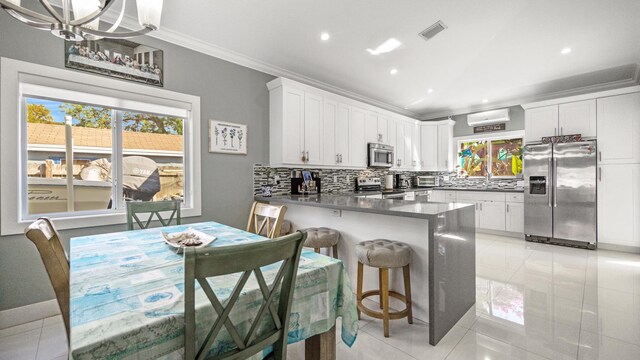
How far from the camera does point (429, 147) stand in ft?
20.2

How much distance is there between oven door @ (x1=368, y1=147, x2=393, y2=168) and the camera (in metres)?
4.80

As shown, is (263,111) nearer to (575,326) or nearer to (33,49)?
(33,49)

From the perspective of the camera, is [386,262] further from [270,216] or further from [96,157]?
[96,157]

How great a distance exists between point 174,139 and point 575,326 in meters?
4.16

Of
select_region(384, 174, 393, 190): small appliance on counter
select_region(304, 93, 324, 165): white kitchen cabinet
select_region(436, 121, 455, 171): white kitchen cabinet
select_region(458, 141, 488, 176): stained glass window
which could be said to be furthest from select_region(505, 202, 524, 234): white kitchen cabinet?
select_region(304, 93, 324, 165): white kitchen cabinet

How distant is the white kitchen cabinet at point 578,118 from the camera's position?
170 inches

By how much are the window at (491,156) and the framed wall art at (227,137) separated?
5093 mm

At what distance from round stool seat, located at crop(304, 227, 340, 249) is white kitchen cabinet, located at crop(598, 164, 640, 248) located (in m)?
4.50

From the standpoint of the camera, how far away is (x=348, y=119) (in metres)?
4.45

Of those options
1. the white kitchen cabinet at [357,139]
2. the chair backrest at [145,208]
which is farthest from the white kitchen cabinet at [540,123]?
the chair backrest at [145,208]

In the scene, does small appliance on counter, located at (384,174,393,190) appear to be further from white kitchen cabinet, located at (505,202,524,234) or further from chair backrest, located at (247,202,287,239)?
chair backrest, located at (247,202,287,239)

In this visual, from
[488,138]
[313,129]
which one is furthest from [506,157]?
[313,129]

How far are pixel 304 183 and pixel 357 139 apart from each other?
1249mm

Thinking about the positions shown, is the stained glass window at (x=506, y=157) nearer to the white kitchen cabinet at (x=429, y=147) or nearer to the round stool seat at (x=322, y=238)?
the white kitchen cabinet at (x=429, y=147)
